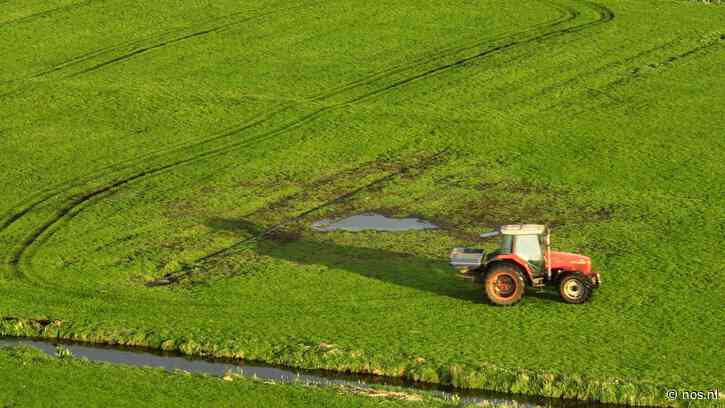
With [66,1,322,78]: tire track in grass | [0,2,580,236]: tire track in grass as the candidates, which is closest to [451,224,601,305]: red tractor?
[0,2,580,236]: tire track in grass

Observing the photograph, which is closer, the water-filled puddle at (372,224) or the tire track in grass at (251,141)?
the tire track in grass at (251,141)

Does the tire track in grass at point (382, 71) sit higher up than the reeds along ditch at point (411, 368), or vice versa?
the tire track in grass at point (382, 71)

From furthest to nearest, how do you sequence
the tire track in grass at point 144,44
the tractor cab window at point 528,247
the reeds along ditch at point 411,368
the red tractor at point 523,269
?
the tire track in grass at point 144,44 < the tractor cab window at point 528,247 < the red tractor at point 523,269 < the reeds along ditch at point 411,368

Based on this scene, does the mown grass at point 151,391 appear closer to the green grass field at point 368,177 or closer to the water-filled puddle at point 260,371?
the water-filled puddle at point 260,371

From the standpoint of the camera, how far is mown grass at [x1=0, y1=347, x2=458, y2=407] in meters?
30.7

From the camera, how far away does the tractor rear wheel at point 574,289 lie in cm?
3616

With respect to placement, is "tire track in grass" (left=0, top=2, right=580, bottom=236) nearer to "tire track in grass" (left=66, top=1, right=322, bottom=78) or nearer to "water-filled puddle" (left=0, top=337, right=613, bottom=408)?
"tire track in grass" (left=66, top=1, right=322, bottom=78)

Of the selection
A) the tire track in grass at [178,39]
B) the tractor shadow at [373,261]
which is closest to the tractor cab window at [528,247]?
the tractor shadow at [373,261]

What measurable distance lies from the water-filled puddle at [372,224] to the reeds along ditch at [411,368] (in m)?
10.5

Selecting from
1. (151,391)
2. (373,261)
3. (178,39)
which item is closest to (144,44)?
(178,39)

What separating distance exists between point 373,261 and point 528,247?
252 inches

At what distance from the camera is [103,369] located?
3269 centimetres

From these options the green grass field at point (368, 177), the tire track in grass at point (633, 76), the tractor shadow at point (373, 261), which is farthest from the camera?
the tire track in grass at point (633, 76)

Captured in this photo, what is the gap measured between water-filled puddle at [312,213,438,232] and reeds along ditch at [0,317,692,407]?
10.5 m
